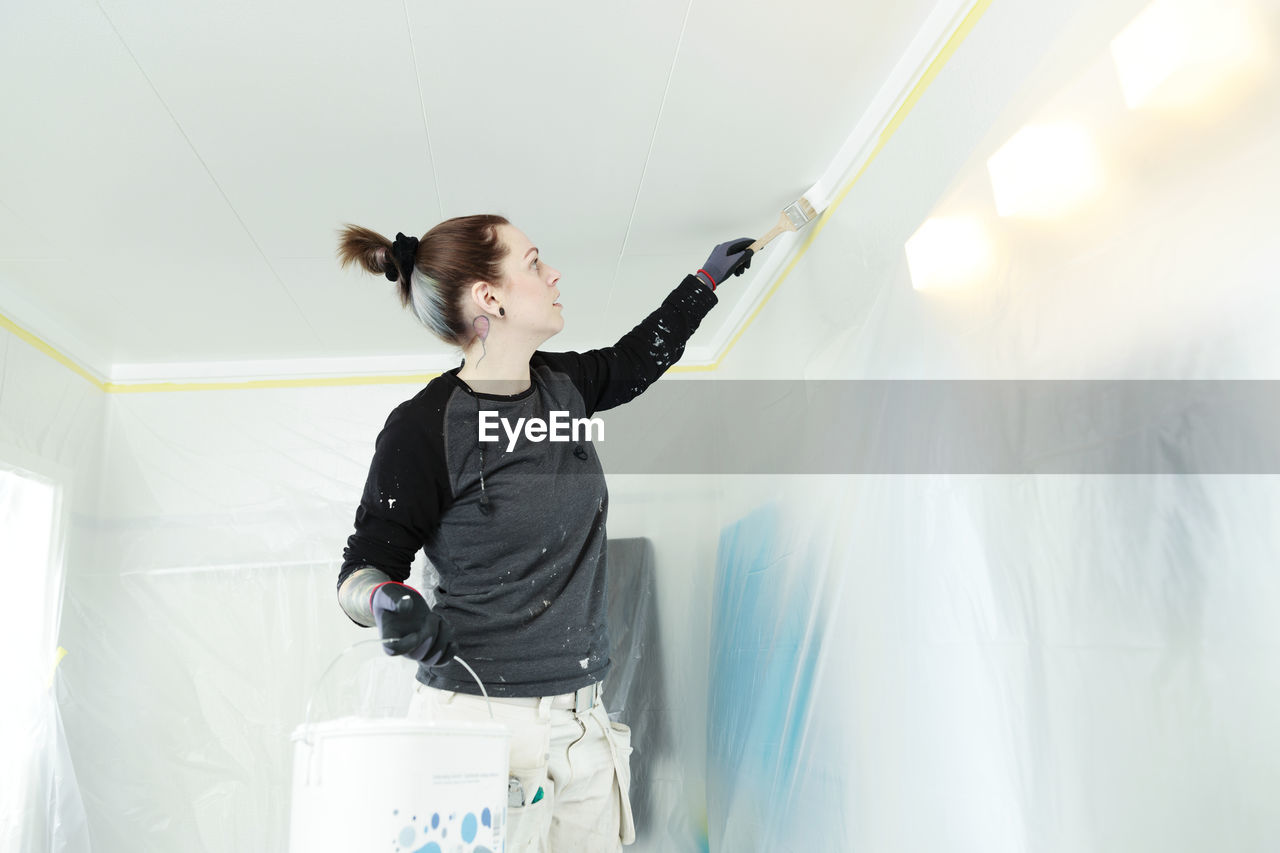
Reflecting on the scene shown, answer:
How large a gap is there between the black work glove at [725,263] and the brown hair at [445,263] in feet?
1.44

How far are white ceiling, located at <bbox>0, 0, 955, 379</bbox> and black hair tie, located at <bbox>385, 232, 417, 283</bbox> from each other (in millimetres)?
251

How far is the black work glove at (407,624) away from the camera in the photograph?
105 cm

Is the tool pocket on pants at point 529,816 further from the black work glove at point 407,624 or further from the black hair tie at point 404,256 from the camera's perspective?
the black hair tie at point 404,256

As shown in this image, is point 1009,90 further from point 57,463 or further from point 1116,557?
point 57,463

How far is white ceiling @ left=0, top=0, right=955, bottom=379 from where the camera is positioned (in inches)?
51.3

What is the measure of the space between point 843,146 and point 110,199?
4.64 feet

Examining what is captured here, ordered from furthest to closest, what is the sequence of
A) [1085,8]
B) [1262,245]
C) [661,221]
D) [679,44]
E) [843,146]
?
[661,221] < [843,146] < [679,44] < [1085,8] < [1262,245]

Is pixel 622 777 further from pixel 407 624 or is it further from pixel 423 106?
pixel 423 106

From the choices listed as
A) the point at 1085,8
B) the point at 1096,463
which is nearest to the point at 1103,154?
the point at 1085,8

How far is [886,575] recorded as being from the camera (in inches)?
49.9

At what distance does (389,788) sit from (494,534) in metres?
0.45

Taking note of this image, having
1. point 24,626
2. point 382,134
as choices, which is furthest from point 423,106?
point 24,626

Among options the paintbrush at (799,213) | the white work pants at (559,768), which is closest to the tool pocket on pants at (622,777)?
the white work pants at (559,768)

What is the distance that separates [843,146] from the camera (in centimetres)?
160
